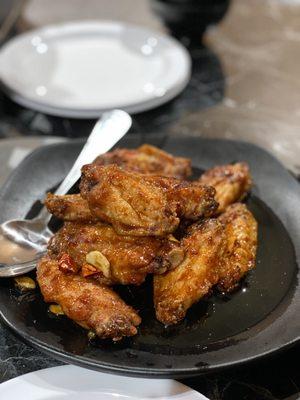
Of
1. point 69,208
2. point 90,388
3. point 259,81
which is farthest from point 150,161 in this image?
point 259,81

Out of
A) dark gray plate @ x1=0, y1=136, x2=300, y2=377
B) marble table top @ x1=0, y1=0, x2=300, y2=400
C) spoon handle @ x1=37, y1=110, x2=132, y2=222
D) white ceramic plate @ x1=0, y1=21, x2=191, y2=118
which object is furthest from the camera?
white ceramic plate @ x1=0, y1=21, x2=191, y2=118

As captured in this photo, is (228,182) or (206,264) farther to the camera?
(228,182)

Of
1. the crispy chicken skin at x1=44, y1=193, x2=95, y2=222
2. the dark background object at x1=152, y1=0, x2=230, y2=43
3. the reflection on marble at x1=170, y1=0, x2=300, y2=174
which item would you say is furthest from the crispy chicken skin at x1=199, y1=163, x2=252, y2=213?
the dark background object at x1=152, y1=0, x2=230, y2=43

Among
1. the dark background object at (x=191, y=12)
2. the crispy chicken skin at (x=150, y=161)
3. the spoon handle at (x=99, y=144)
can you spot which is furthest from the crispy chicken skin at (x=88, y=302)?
the dark background object at (x=191, y=12)

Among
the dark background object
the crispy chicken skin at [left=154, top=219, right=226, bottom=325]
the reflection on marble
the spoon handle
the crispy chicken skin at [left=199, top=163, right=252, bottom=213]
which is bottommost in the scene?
the reflection on marble

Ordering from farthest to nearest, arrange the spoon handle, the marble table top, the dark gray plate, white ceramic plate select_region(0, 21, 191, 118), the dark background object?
the dark background object
white ceramic plate select_region(0, 21, 191, 118)
the spoon handle
the marble table top
the dark gray plate

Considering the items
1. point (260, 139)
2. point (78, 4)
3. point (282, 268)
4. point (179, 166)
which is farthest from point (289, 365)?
point (78, 4)

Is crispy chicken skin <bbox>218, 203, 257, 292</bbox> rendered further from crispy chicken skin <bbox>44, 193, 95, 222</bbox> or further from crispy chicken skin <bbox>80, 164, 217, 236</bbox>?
crispy chicken skin <bbox>44, 193, 95, 222</bbox>

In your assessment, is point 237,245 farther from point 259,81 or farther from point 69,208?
point 259,81
